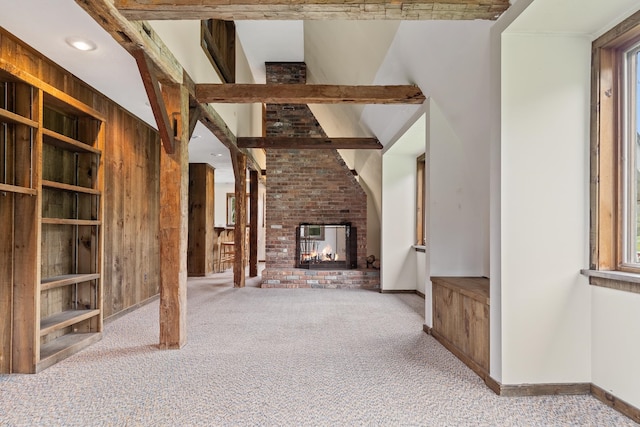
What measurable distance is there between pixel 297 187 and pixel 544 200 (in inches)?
203

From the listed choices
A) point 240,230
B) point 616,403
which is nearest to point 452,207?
point 616,403

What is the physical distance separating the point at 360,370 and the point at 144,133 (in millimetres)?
3862

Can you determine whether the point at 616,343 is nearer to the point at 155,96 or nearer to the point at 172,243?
the point at 172,243

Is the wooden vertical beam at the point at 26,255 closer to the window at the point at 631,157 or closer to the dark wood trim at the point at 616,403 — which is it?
the dark wood trim at the point at 616,403

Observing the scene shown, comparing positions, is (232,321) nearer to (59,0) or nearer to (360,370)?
(360,370)

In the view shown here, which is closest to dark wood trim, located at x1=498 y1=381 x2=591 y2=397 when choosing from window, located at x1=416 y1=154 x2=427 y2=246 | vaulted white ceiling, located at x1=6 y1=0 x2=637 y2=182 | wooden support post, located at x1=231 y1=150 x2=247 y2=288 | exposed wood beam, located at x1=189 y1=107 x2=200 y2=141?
vaulted white ceiling, located at x1=6 y1=0 x2=637 y2=182

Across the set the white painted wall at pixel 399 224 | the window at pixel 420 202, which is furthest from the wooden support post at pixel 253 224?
the window at pixel 420 202

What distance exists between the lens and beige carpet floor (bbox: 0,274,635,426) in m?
2.09

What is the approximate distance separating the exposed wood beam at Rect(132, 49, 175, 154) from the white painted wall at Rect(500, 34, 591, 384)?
2.28m

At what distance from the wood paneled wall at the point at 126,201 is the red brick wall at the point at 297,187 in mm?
2237

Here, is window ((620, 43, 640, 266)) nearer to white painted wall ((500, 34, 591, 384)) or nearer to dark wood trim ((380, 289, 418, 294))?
white painted wall ((500, 34, 591, 384))

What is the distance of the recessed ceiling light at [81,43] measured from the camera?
2711 mm

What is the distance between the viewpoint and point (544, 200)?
2.38m

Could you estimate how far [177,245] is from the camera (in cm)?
329
